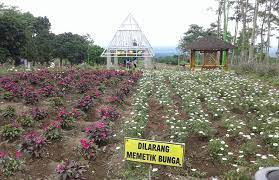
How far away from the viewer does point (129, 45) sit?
31672mm

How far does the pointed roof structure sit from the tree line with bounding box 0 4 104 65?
15056 millimetres

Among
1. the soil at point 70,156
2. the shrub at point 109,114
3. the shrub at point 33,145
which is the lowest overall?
the soil at point 70,156

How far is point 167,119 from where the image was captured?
9.70 meters

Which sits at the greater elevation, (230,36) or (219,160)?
(230,36)

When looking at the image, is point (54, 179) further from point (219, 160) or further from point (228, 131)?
point (228, 131)

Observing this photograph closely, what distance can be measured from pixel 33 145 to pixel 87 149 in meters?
1.04

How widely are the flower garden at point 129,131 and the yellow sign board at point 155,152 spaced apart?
1.04 meters

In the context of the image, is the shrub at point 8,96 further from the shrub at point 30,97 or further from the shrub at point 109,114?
the shrub at point 109,114

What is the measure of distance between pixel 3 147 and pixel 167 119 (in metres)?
4.11

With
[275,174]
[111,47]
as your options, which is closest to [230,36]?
[111,47]

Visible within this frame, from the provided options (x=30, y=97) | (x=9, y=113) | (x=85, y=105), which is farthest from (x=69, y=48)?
(x=9, y=113)

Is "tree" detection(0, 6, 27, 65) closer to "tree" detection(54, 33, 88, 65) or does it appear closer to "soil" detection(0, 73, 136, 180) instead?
"tree" detection(54, 33, 88, 65)

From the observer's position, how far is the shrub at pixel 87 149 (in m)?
6.96

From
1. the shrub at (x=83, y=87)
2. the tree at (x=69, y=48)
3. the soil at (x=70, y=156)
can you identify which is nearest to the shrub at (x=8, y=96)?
the soil at (x=70, y=156)
